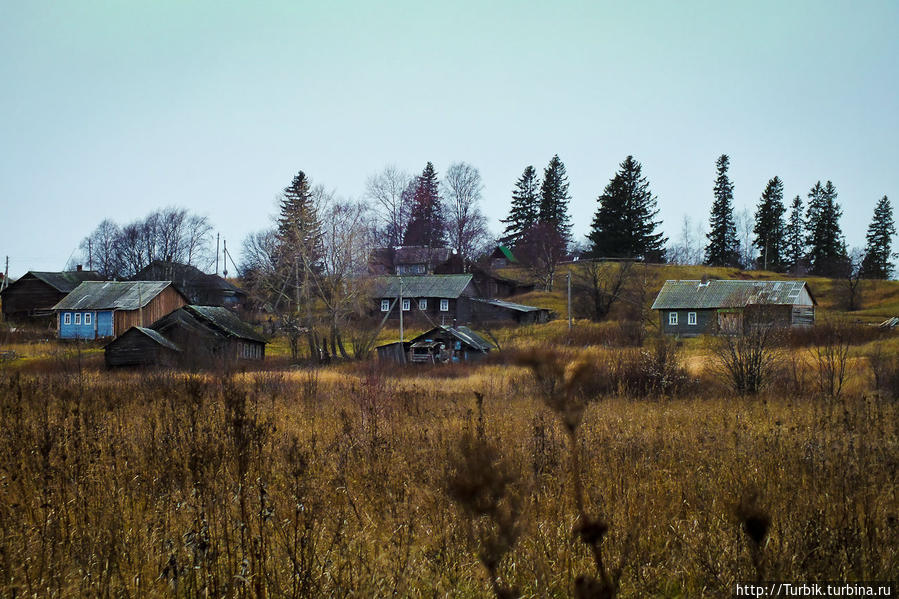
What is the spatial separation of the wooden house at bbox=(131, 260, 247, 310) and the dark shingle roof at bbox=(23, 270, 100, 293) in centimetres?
574

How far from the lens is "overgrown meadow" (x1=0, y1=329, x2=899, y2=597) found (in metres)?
3.78

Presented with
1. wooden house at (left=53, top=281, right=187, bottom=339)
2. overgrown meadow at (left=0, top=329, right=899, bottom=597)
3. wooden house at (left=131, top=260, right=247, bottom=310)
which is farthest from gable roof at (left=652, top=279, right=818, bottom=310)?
wooden house at (left=131, top=260, right=247, bottom=310)

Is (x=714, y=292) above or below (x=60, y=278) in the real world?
below

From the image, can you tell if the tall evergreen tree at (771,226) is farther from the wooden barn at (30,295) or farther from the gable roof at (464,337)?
the wooden barn at (30,295)

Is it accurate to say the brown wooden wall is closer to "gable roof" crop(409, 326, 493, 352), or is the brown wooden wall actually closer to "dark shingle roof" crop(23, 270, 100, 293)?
"dark shingle roof" crop(23, 270, 100, 293)

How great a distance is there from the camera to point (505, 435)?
9594mm

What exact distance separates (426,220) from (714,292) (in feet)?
117

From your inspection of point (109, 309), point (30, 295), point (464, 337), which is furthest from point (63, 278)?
point (464, 337)

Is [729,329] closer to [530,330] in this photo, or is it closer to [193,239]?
[530,330]

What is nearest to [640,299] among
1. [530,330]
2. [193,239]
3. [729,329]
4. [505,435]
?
[530,330]

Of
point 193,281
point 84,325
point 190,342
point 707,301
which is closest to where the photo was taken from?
point 190,342

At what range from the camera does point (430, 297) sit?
5372cm

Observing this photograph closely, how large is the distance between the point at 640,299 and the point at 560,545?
48901mm

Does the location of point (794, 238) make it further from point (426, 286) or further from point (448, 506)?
point (448, 506)
